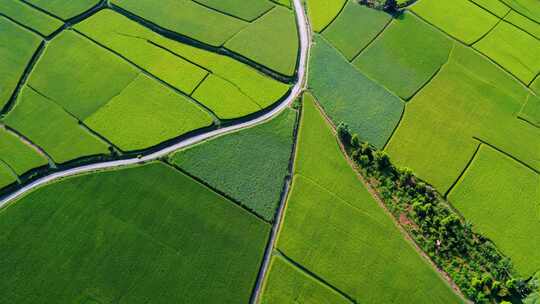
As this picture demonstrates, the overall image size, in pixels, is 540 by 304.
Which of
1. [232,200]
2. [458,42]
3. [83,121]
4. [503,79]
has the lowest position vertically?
[232,200]

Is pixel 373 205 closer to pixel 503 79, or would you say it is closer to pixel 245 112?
pixel 245 112

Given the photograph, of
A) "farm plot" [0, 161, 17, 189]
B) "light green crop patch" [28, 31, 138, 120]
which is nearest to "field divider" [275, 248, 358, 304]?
"light green crop patch" [28, 31, 138, 120]

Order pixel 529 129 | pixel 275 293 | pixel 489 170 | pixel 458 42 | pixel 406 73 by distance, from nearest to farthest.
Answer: pixel 275 293 < pixel 489 170 < pixel 529 129 < pixel 406 73 < pixel 458 42

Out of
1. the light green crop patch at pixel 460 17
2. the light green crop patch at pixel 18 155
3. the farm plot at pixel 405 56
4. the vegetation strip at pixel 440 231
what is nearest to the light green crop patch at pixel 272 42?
the farm plot at pixel 405 56

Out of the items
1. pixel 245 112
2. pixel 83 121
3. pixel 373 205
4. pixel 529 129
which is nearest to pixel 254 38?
pixel 245 112

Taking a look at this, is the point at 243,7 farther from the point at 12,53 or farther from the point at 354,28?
the point at 12,53

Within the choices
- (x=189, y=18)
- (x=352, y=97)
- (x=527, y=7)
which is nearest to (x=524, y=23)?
(x=527, y=7)

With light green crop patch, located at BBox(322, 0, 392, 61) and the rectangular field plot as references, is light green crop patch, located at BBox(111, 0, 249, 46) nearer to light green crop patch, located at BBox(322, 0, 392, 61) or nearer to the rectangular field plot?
the rectangular field plot
